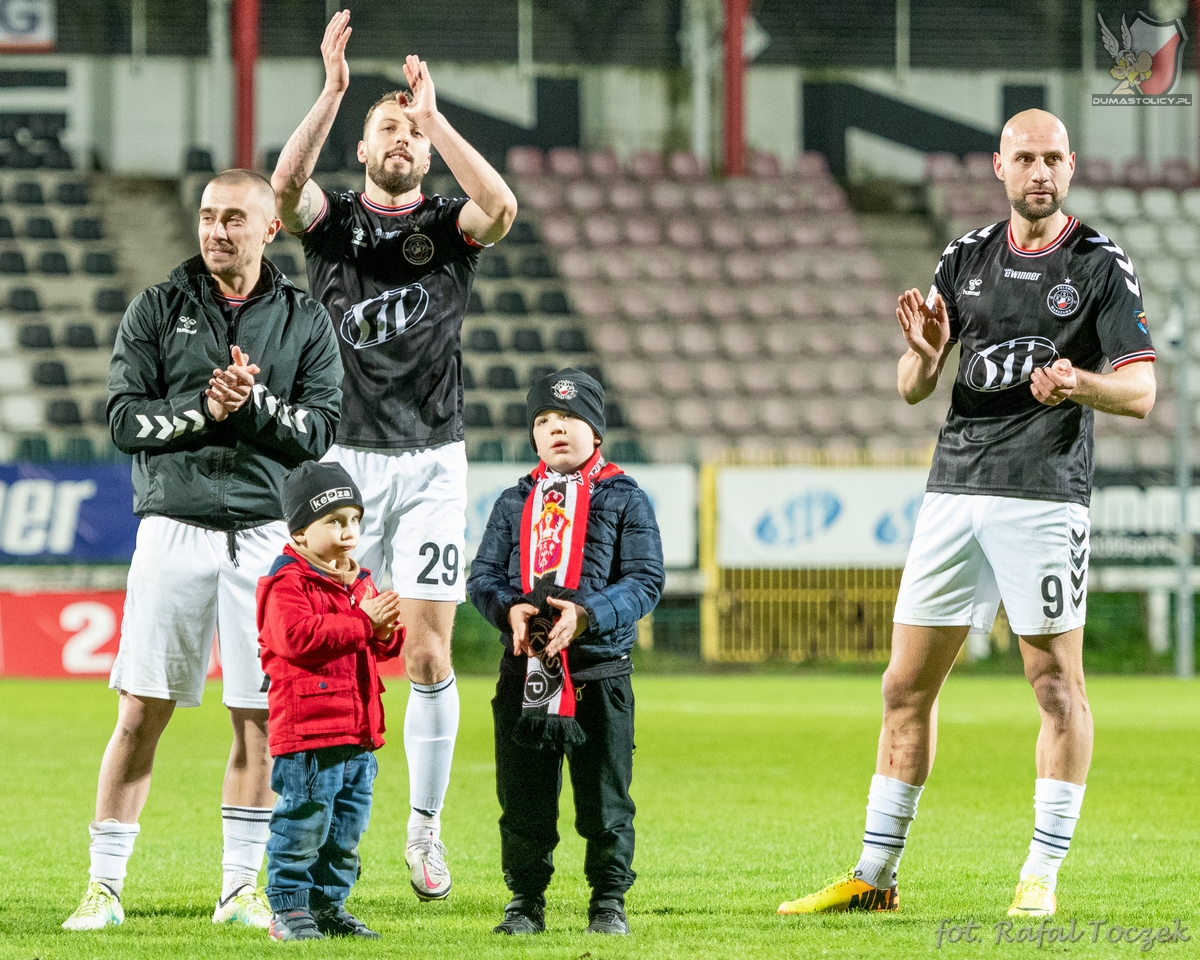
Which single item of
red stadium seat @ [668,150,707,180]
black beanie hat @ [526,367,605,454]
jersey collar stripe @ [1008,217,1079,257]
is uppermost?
red stadium seat @ [668,150,707,180]

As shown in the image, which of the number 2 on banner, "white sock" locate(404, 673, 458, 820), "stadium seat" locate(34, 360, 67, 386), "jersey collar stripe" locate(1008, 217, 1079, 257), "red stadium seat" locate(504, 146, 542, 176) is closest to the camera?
"jersey collar stripe" locate(1008, 217, 1079, 257)

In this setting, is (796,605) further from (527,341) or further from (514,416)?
(527,341)

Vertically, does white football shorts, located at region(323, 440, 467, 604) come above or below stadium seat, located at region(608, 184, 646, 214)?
below

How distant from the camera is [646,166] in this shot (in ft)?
82.6

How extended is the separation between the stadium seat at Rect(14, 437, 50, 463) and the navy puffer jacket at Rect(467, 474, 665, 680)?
1300 cm

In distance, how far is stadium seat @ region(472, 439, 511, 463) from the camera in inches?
695

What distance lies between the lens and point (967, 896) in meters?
5.66

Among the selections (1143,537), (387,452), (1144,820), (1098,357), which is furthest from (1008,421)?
(1143,537)

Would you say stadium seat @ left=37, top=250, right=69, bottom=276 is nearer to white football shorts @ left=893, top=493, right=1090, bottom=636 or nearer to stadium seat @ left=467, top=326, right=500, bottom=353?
stadium seat @ left=467, top=326, right=500, bottom=353

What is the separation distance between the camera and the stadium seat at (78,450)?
1717 cm

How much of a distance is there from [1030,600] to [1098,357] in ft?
2.61

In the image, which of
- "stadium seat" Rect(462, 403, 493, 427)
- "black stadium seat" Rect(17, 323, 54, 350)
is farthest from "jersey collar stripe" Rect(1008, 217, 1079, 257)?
"black stadium seat" Rect(17, 323, 54, 350)

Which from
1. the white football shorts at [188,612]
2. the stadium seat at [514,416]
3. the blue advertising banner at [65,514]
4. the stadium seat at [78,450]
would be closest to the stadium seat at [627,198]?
the stadium seat at [514,416]

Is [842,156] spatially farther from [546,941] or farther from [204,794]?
[546,941]
